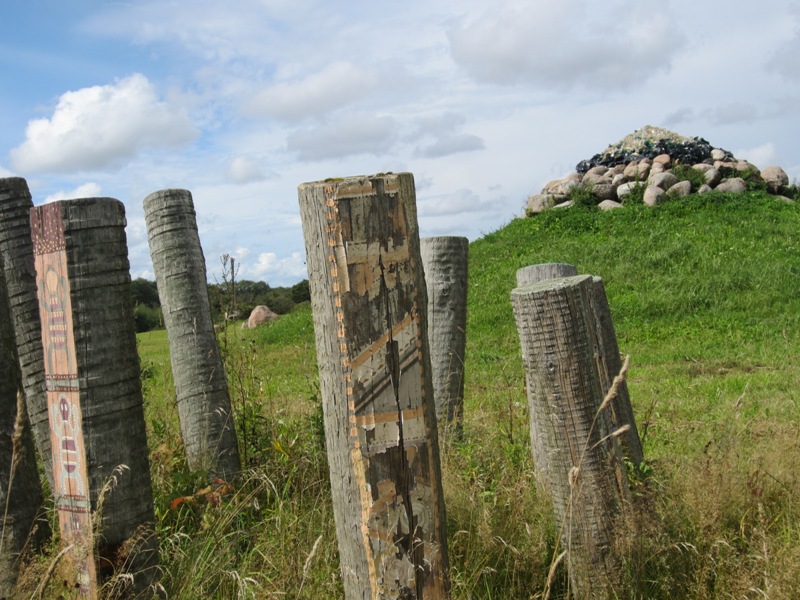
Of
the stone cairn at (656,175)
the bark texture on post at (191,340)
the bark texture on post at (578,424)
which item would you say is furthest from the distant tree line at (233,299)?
the stone cairn at (656,175)

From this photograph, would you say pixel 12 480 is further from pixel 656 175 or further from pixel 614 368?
pixel 656 175

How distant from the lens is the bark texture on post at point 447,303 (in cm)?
553

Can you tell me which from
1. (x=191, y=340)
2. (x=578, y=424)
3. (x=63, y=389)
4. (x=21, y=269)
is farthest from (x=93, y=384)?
(x=578, y=424)

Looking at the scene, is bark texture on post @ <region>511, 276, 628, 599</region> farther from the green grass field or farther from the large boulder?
the large boulder

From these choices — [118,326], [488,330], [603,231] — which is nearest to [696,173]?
[603,231]

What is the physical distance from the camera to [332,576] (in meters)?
3.26

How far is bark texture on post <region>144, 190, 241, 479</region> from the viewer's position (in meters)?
4.49

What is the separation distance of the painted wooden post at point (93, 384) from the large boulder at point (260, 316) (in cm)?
1567

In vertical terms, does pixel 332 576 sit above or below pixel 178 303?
below

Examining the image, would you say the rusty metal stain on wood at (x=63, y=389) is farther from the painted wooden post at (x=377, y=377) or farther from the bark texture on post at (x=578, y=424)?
the bark texture on post at (x=578, y=424)

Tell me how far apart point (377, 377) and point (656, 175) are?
57.0 feet

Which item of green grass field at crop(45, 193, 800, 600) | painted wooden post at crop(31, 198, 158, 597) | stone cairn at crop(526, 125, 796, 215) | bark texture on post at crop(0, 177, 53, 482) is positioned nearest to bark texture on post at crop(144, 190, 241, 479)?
green grass field at crop(45, 193, 800, 600)

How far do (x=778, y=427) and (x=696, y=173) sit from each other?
14.3 m

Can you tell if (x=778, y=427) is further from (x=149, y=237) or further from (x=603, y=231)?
(x=603, y=231)
